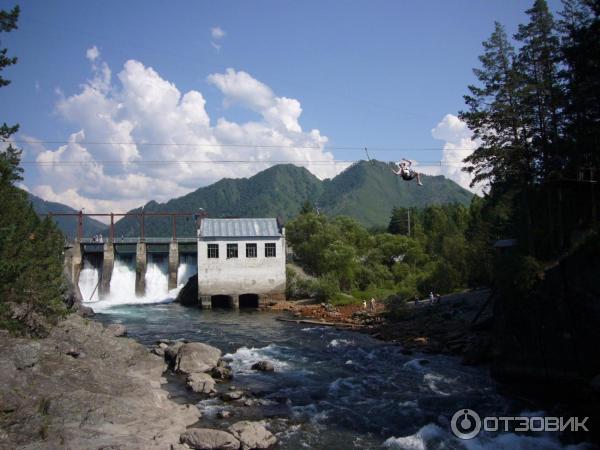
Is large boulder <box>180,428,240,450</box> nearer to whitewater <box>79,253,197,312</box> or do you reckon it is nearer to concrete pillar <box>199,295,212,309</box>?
concrete pillar <box>199,295,212,309</box>

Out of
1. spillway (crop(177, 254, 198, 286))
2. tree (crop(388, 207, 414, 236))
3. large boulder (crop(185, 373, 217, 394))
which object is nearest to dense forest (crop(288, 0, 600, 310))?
large boulder (crop(185, 373, 217, 394))

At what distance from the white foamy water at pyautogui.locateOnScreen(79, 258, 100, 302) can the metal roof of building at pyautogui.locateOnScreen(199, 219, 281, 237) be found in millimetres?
16335

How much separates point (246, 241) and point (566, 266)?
109 ft

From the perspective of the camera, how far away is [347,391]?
20.4 m

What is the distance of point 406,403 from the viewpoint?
1861 centimetres

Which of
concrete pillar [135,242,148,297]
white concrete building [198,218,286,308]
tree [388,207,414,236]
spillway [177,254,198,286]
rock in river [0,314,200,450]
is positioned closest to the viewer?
rock in river [0,314,200,450]

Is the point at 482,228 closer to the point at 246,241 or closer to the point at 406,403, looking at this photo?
the point at 246,241

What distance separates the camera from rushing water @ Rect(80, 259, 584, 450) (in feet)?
50.8

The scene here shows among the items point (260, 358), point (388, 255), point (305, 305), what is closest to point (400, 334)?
point (260, 358)

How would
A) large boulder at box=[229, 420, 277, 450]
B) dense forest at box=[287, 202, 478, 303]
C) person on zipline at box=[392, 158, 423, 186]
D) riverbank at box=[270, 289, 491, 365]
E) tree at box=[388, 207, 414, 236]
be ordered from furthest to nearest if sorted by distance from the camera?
tree at box=[388, 207, 414, 236], dense forest at box=[287, 202, 478, 303], riverbank at box=[270, 289, 491, 365], person on zipline at box=[392, 158, 423, 186], large boulder at box=[229, 420, 277, 450]

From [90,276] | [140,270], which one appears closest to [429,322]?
[140,270]

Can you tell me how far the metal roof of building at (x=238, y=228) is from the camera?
47.8 m

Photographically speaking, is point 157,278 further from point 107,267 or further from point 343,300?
point 343,300

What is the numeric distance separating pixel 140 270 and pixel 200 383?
35.8 m
